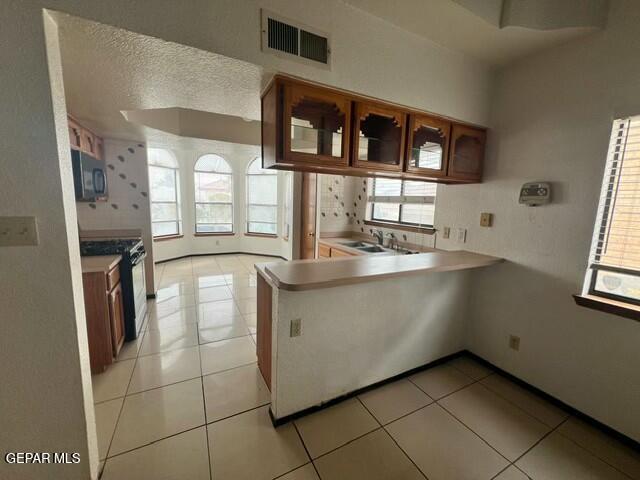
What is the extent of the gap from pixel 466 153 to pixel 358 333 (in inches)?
70.2

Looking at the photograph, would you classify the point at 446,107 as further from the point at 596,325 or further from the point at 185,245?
the point at 185,245

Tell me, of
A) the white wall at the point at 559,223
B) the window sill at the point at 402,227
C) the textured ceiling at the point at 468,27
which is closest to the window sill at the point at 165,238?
the window sill at the point at 402,227

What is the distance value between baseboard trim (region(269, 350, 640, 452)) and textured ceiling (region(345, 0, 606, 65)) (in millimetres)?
2529

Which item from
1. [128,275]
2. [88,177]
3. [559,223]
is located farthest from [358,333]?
[88,177]

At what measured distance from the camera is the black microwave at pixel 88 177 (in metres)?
2.73

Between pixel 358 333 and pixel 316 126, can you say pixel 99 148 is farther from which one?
pixel 358 333

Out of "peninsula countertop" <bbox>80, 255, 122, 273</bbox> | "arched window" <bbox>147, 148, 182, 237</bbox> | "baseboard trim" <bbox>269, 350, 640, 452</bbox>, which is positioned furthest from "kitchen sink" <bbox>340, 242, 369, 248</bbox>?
"arched window" <bbox>147, 148, 182, 237</bbox>

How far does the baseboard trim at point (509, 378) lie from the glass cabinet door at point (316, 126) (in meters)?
1.66

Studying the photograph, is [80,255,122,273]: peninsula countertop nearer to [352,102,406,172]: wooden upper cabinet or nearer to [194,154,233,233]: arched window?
[352,102,406,172]: wooden upper cabinet

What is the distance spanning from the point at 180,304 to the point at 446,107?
372 centimetres

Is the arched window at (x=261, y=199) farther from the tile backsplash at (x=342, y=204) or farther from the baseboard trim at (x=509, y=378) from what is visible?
the baseboard trim at (x=509, y=378)

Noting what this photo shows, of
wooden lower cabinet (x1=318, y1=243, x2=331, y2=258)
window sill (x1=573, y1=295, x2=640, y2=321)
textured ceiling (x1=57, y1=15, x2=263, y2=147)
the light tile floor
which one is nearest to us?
textured ceiling (x1=57, y1=15, x2=263, y2=147)

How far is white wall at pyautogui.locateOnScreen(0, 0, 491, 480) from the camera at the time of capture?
1067 millimetres

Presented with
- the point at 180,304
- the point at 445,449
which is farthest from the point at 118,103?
the point at 445,449
